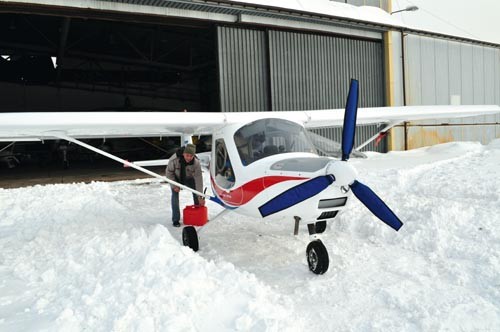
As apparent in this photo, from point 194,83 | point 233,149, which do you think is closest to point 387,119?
point 233,149

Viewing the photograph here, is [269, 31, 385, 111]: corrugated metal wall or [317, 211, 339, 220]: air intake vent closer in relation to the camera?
[317, 211, 339, 220]: air intake vent

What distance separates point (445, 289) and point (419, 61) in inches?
599

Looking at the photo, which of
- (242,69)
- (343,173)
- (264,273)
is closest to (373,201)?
(343,173)

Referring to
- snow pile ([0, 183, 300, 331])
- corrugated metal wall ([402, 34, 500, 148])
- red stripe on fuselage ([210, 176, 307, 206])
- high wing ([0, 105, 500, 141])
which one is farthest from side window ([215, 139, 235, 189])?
corrugated metal wall ([402, 34, 500, 148])

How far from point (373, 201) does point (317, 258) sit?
38.0 inches

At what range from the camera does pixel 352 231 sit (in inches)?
224

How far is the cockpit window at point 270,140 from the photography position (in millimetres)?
4375

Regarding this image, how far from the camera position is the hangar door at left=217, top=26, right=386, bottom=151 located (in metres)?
12.2

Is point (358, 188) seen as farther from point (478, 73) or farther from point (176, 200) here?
point (478, 73)

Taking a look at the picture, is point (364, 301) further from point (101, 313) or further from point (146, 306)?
point (101, 313)

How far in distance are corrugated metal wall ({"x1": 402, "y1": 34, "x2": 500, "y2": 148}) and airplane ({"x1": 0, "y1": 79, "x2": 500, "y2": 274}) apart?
38.5 feet

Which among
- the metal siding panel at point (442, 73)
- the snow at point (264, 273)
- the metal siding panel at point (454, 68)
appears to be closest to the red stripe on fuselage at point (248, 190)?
the snow at point (264, 273)

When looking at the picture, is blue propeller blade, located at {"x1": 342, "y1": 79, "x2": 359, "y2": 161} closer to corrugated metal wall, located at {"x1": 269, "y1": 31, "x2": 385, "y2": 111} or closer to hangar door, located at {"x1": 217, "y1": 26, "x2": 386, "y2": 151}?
hangar door, located at {"x1": 217, "y1": 26, "x2": 386, "y2": 151}

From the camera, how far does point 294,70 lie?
13430 millimetres
